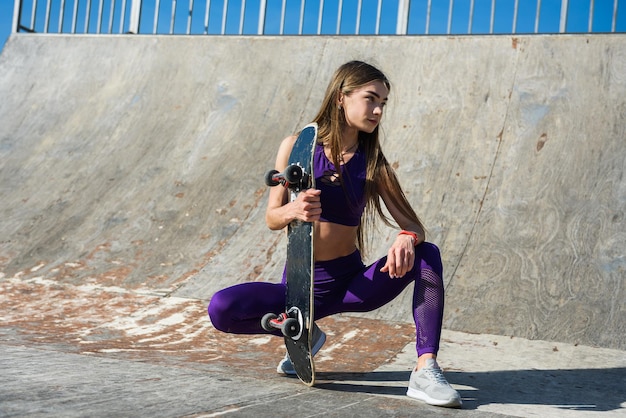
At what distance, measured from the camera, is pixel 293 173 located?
273cm

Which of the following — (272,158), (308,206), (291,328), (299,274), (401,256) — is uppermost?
(272,158)

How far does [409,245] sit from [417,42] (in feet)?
13.8

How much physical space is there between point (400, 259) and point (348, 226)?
1.29 ft

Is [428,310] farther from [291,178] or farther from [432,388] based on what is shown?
[291,178]

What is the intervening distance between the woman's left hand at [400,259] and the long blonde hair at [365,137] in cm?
27

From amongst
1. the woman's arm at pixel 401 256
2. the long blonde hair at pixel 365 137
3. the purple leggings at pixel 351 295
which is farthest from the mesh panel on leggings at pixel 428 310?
the long blonde hair at pixel 365 137

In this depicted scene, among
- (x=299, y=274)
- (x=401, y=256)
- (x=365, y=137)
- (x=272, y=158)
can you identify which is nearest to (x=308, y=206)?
(x=299, y=274)

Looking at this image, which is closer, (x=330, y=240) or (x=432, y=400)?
(x=432, y=400)

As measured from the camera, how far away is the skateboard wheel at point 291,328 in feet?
8.81

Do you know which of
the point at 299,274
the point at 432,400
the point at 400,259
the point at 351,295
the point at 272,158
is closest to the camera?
the point at 432,400

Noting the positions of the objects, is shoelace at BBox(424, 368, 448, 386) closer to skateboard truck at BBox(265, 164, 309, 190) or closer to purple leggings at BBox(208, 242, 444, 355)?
purple leggings at BBox(208, 242, 444, 355)

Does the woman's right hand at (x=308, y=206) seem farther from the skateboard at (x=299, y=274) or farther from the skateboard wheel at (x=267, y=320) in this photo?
the skateboard wheel at (x=267, y=320)

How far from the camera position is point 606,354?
3.61 m

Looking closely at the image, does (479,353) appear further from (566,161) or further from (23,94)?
(23,94)
